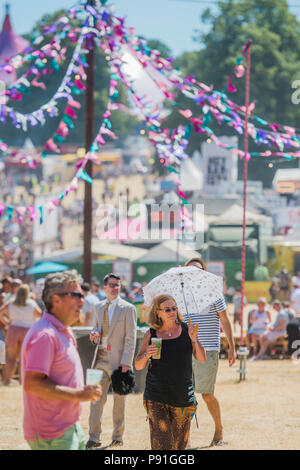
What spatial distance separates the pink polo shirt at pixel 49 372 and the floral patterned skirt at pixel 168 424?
1.55m

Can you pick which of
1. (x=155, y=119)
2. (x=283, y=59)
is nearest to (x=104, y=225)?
(x=155, y=119)

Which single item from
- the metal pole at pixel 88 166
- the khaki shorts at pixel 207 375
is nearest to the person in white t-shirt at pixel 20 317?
the khaki shorts at pixel 207 375

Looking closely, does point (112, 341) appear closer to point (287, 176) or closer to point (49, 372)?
point (49, 372)

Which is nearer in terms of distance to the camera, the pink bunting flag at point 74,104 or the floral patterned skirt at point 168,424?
the floral patterned skirt at point 168,424

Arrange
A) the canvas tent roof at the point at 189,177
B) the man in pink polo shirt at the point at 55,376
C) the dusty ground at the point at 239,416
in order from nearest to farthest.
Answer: the man in pink polo shirt at the point at 55,376, the dusty ground at the point at 239,416, the canvas tent roof at the point at 189,177

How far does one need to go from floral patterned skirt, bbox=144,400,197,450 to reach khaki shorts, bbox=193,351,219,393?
153cm

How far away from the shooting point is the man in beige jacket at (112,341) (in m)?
7.84

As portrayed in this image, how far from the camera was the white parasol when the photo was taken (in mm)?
7684

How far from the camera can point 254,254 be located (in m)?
33.7

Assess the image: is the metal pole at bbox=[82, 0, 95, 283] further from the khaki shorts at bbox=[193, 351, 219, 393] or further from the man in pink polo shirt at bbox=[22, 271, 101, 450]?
the man in pink polo shirt at bbox=[22, 271, 101, 450]

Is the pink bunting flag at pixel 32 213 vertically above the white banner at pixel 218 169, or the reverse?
the white banner at pixel 218 169

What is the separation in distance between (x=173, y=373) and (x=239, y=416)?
3432 millimetres
